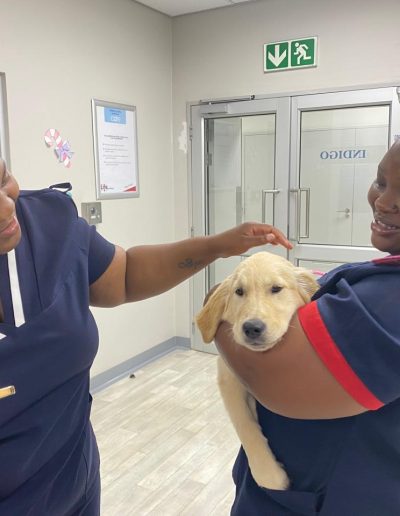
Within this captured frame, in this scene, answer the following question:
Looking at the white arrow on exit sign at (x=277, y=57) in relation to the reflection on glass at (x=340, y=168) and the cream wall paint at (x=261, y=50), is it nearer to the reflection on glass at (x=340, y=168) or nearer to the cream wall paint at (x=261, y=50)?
the cream wall paint at (x=261, y=50)

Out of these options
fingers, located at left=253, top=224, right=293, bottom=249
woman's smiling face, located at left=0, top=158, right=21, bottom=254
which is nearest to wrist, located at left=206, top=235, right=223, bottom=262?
fingers, located at left=253, top=224, right=293, bottom=249

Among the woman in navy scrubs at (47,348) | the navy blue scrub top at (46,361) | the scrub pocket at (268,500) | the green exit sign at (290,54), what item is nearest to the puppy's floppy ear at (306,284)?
the woman in navy scrubs at (47,348)

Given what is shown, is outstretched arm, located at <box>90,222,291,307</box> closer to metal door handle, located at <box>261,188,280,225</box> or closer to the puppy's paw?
the puppy's paw

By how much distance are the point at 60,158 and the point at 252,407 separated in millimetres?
2487

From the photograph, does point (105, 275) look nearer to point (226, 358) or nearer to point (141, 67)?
point (226, 358)

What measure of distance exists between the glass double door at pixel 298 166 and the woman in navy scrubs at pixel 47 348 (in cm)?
245

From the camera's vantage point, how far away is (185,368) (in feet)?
12.7

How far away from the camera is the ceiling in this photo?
356 cm

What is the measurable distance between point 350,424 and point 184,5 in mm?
3613

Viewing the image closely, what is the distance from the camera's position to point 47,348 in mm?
954

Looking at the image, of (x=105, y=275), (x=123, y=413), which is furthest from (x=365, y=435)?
(x=123, y=413)

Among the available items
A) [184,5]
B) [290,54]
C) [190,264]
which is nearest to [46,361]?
[190,264]

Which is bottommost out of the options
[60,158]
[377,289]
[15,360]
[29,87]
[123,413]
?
[123,413]

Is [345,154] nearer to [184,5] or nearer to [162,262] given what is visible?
[184,5]
